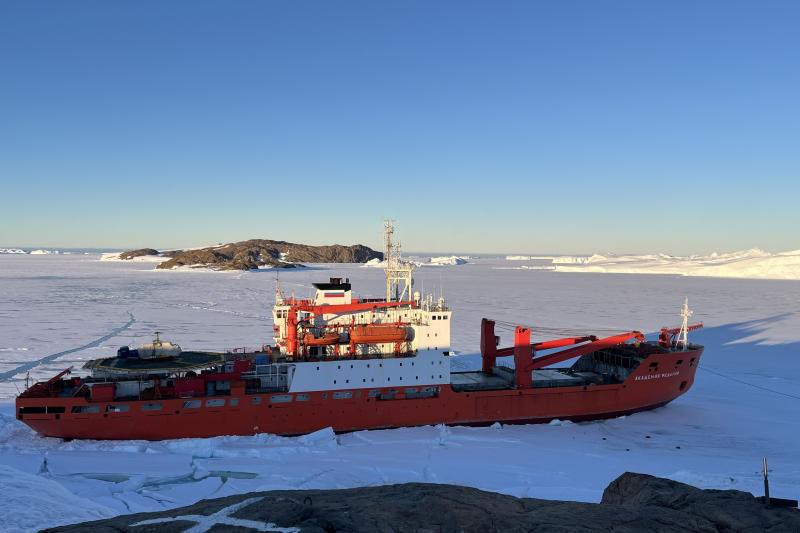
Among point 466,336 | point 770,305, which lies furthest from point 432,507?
point 770,305

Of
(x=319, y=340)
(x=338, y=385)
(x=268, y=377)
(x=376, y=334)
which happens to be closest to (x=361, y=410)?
(x=338, y=385)

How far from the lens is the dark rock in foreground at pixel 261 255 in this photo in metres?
109

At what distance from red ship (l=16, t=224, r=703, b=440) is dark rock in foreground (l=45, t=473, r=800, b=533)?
9.79 meters

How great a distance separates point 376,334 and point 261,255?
11478 cm

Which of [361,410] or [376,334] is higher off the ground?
[376,334]

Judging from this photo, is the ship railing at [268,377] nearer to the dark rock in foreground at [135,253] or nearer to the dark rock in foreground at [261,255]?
the dark rock in foreground at [261,255]

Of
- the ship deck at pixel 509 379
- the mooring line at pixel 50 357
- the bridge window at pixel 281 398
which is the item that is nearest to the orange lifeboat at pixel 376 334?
the bridge window at pixel 281 398

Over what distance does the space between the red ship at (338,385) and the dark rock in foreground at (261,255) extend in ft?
279

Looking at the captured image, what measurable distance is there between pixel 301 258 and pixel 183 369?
126073 mm

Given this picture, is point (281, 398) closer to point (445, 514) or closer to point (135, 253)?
point (445, 514)

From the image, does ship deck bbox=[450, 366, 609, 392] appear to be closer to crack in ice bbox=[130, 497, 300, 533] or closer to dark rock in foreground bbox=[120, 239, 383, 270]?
crack in ice bbox=[130, 497, 300, 533]

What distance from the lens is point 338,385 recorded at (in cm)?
1650

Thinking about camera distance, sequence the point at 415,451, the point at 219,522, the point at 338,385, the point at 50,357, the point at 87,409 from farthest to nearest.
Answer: the point at 50,357, the point at 338,385, the point at 87,409, the point at 415,451, the point at 219,522

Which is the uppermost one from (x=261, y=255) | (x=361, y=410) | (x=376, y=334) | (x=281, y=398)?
(x=261, y=255)
